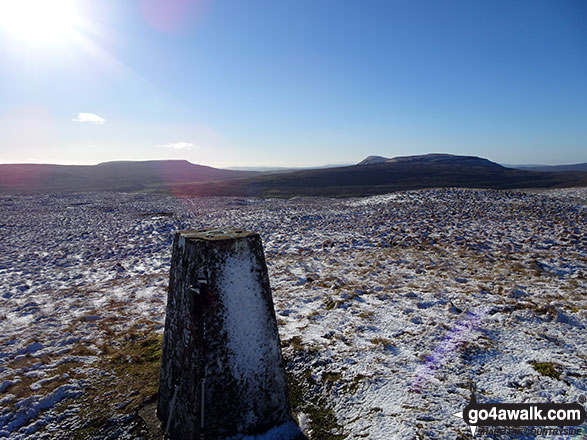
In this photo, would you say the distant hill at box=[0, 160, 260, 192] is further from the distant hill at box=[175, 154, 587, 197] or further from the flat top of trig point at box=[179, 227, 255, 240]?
the flat top of trig point at box=[179, 227, 255, 240]

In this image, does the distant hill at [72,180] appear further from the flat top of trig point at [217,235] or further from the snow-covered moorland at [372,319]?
the flat top of trig point at [217,235]

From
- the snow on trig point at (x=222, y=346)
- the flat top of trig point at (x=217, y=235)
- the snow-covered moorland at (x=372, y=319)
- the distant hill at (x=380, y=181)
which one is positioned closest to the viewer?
the snow on trig point at (x=222, y=346)

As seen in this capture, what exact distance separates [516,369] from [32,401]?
5747 millimetres

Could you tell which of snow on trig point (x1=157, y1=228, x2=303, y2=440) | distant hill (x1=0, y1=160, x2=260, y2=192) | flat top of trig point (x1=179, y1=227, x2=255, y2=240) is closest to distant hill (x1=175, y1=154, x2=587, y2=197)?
distant hill (x1=0, y1=160, x2=260, y2=192)

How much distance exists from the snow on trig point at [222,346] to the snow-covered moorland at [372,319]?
2.02ft

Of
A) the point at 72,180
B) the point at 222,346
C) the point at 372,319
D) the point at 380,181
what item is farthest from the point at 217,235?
the point at 72,180

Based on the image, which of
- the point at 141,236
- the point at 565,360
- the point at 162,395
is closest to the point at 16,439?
the point at 162,395

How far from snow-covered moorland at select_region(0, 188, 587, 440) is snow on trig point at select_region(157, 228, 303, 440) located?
616mm

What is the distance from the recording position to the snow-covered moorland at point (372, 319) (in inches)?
135

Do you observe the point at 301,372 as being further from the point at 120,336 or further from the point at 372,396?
the point at 120,336

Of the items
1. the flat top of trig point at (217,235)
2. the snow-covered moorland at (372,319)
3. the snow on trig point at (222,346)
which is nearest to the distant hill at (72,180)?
A: the snow-covered moorland at (372,319)

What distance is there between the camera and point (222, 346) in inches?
118

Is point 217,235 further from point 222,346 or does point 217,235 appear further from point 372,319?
point 372,319

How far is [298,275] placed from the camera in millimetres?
8375
